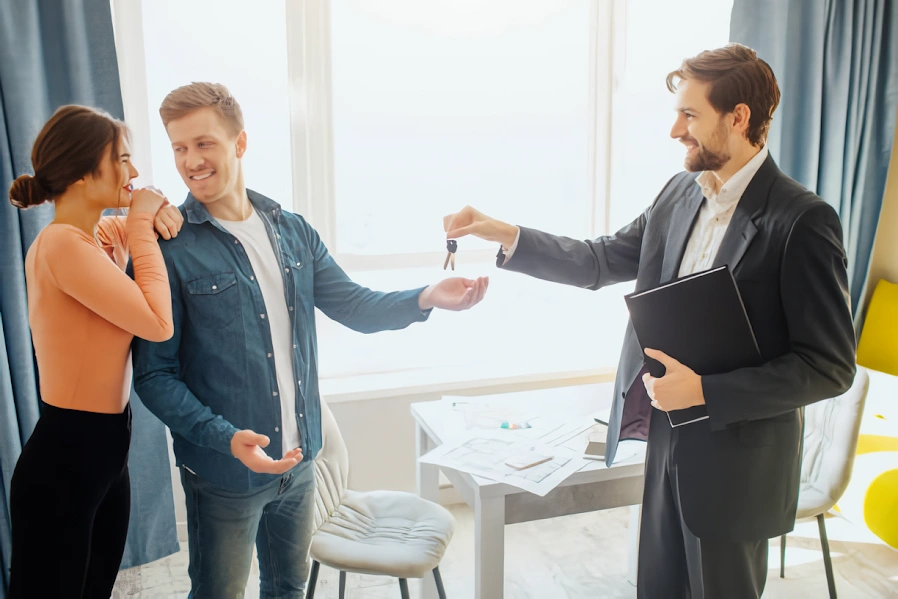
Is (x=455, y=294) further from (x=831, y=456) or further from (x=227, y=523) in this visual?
(x=831, y=456)

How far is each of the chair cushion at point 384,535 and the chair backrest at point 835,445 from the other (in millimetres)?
1184

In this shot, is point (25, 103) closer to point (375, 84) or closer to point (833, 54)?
point (375, 84)

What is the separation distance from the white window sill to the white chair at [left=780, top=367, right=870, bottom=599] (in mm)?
1062

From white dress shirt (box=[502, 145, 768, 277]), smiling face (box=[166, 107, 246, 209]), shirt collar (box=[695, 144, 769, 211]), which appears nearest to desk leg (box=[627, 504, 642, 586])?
white dress shirt (box=[502, 145, 768, 277])

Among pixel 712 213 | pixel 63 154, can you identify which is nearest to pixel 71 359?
pixel 63 154

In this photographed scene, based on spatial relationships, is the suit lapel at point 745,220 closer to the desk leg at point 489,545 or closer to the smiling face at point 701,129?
the smiling face at point 701,129

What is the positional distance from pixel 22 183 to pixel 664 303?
1.33 metres

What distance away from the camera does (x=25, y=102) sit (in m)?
2.16

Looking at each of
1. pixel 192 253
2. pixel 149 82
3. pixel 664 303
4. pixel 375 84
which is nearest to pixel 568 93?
pixel 375 84

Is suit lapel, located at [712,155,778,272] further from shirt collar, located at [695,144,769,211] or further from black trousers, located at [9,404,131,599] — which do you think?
black trousers, located at [9,404,131,599]

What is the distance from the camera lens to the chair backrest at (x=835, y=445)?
2125mm

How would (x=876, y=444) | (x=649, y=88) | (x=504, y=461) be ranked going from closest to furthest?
(x=504, y=461) < (x=876, y=444) < (x=649, y=88)

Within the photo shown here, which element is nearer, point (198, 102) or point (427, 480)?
point (198, 102)

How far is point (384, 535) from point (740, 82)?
1.41 meters
